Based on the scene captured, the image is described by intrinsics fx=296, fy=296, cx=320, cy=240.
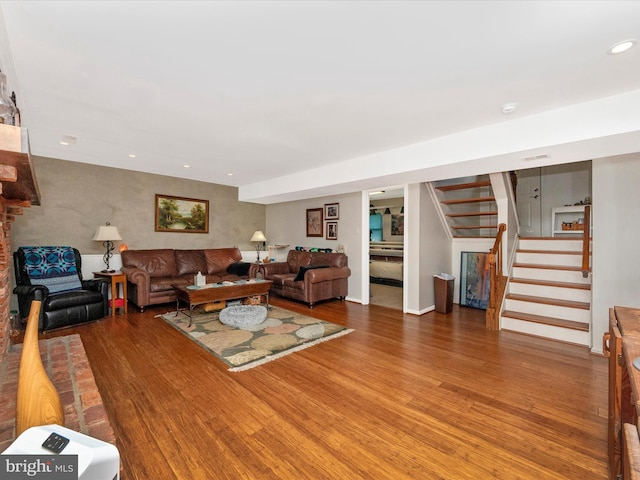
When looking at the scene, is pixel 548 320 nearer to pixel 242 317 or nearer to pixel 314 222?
pixel 242 317

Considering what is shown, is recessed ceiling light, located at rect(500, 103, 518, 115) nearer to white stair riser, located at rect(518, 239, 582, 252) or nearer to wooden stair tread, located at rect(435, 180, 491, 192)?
wooden stair tread, located at rect(435, 180, 491, 192)

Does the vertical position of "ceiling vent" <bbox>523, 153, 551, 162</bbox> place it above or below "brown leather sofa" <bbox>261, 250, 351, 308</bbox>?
above

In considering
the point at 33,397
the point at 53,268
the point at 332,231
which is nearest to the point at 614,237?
Result: the point at 332,231

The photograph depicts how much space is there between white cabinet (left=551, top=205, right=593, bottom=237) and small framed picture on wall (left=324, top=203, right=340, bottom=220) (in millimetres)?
4162

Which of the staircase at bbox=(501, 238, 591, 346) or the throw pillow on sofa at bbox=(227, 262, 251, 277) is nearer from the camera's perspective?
the staircase at bbox=(501, 238, 591, 346)

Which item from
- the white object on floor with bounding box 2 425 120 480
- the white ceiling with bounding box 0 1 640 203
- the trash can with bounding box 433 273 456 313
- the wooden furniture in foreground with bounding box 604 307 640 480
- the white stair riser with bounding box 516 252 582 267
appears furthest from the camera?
the trash can with bounding box 433 273 456 313

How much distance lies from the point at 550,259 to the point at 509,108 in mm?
2866

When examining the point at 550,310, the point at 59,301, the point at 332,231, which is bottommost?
the point at 550,310

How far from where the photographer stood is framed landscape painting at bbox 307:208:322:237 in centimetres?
617

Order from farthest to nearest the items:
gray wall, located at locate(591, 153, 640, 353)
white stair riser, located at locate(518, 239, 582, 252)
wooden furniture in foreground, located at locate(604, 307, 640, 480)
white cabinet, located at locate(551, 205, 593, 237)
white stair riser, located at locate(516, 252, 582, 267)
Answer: white cabinet, located at locate(551, 205, 593, 237), white stair riser, located at locate(518, 239, 582, 252), white stair riser, located at locate(516, 252, 582, 267), gray wall, located at locate(591, 153, 640, 353), wooden furniture in foreground, located at locate(604, 307, 640, 480)

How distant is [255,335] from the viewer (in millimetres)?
3457

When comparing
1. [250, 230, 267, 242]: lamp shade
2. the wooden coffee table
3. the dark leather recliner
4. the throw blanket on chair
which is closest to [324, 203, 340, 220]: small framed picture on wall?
[250, 230, 267, 242]: lamp shade

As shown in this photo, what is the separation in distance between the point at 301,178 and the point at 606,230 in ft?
12.3

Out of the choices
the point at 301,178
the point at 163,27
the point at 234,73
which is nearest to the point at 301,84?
the point at 234,73
